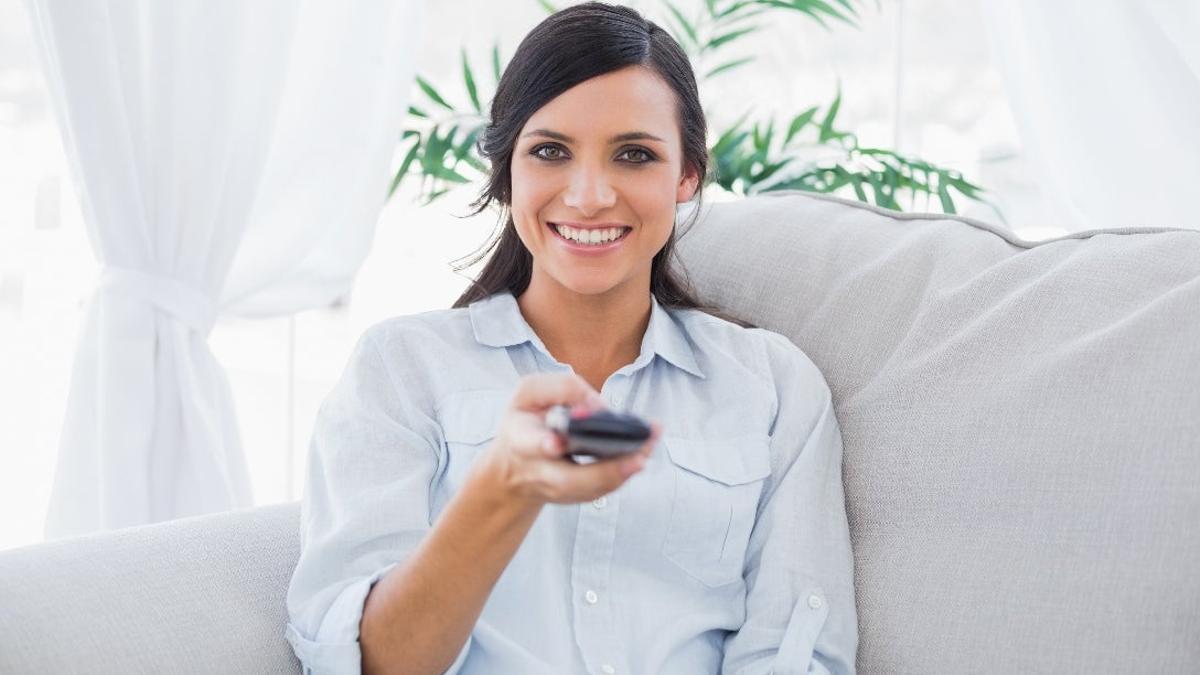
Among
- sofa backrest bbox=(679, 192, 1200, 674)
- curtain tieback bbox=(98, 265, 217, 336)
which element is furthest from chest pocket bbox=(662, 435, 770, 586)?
curtain tieback bbox=(98, 265, 217, 336)

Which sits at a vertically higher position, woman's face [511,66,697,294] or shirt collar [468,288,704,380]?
woman's face [511,66,697,294]

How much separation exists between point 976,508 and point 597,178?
20.0 inches

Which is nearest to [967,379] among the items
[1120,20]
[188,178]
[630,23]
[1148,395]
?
[1148,395]

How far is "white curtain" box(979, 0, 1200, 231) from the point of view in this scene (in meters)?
2.12

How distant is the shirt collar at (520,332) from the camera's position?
153cm

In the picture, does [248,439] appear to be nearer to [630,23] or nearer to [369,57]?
[369,57]

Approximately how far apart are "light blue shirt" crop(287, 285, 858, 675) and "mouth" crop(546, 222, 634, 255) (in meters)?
0.13

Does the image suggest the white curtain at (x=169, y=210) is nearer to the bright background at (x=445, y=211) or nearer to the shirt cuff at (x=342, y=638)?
the bright background at (x=445, y=211)

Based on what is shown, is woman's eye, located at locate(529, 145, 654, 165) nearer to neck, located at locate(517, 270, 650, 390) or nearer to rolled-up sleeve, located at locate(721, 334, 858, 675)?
neck, located at locate(517, 270, 650, 390)

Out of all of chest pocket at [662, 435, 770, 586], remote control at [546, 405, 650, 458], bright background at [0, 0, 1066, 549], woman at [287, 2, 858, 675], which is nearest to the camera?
remote control at [546, 405, 650, 458]

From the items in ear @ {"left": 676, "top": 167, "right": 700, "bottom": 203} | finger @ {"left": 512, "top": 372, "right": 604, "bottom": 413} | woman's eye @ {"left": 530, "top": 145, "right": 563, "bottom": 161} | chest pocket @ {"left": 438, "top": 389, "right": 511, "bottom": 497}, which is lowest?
chest pocket @ {"left": 438, "top": 389, "right": 511, "bottom": 497}

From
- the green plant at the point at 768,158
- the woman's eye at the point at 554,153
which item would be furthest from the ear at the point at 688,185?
the green plant at the point at 768,158

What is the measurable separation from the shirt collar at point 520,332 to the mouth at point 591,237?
0.40 ft

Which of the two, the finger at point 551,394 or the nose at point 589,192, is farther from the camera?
the nose at point 589,192
